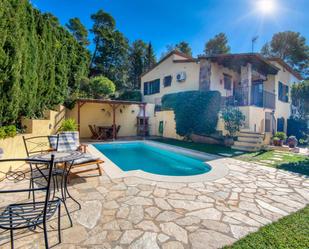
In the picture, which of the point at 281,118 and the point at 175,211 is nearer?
the point at 175,211

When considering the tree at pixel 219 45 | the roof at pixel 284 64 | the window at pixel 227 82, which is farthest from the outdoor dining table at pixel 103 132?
the tree at pixel 219 45

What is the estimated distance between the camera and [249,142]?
9352mm

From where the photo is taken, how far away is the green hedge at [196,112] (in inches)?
431

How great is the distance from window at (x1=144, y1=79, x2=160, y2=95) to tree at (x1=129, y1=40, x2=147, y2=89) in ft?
31.2

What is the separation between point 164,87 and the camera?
15797 millimetres

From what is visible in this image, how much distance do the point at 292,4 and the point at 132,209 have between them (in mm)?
11505

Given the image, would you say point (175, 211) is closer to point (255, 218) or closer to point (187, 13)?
point (255, 218)

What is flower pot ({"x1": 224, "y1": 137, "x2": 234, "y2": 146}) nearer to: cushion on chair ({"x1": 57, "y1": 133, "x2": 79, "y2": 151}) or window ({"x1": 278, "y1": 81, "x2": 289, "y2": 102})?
cushion on chair ({"x1": 57, "y1": 133, "x2": 79, "y2": 151})

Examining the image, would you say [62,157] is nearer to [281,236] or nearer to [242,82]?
[281,236]

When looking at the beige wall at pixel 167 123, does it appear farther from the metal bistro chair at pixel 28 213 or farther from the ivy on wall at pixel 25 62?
the metal bistro chair at pixel 28 213

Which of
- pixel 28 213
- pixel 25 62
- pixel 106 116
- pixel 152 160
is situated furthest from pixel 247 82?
pixel 28 213

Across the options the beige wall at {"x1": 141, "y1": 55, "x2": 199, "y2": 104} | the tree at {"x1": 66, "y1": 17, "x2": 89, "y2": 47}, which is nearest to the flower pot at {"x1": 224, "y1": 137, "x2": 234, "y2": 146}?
the beige wall at {"x1": 141, "y1": 55, "x2": 199, "y2": 104}

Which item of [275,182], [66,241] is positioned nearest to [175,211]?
[66,241]

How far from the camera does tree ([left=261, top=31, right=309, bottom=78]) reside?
22547 mm
